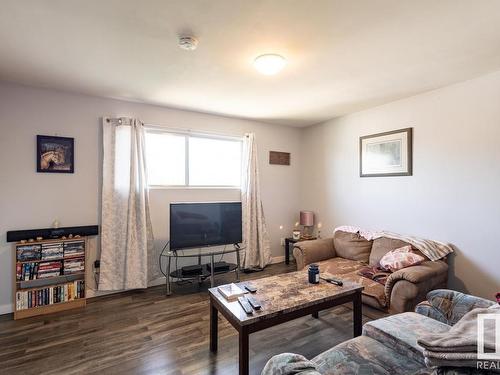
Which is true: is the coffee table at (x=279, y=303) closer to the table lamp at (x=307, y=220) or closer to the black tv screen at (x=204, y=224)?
the black tv screen at (x=204, y=224)

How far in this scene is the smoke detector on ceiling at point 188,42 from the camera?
1929mm

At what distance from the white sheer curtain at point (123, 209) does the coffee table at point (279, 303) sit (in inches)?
64.0

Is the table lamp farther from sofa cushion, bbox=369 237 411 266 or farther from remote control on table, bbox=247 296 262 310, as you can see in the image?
remote control on table, bbox=247 296 262 310

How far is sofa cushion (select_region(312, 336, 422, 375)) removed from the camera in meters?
1.27

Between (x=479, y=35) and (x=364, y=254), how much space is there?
2.54 m

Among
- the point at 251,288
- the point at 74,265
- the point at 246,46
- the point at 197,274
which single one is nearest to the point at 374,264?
the point at 251,288

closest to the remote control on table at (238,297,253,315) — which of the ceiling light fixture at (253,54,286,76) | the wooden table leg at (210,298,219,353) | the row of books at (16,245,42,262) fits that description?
the wooden table leg at (210,298,219,353)

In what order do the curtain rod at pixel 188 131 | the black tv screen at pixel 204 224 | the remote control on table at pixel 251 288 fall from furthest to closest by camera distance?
the curtain rod at pixel 188 131 → the black tv screen at pixel 204 224 → the remote control on table at pixel 251 288

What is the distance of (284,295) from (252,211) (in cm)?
229

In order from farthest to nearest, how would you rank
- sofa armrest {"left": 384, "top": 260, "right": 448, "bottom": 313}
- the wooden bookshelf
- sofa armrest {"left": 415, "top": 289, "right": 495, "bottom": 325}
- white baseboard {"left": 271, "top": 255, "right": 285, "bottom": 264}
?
white baseboard {"left": 271, "top": 255, "right": 285, "bottom": 264}
the wooden bookshelf
sofa armrest {"left": 384, "top": 260, "right": 448, "bottom": 313}
sofa armrest {"left": 415, "top": 289, "right": 495, "bottom": 325}

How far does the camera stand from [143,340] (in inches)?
89.0

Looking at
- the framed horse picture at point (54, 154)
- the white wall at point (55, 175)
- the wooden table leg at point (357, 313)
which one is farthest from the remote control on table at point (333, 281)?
the framed horse picture at point (54, 154)

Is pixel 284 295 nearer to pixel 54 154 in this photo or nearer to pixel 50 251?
pixel 50 251

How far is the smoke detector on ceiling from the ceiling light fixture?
1.84 ft
